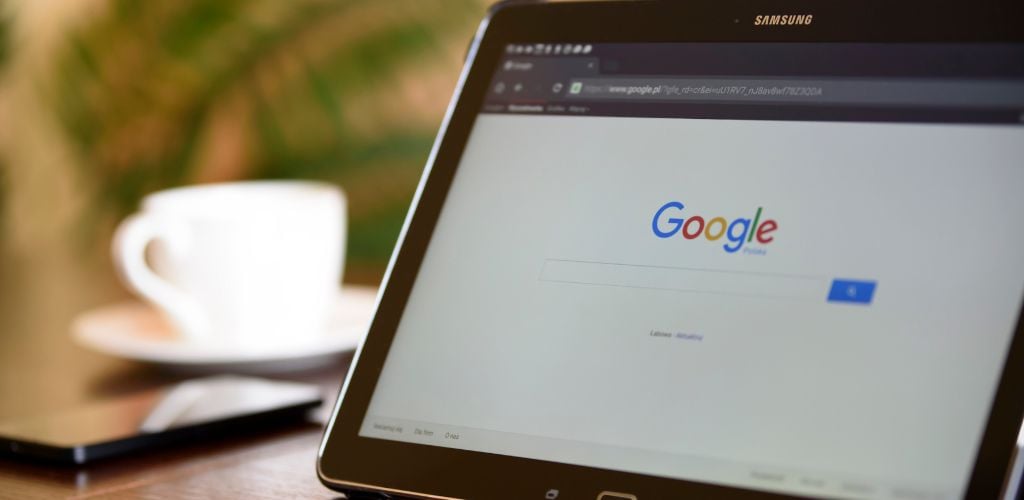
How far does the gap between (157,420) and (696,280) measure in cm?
33

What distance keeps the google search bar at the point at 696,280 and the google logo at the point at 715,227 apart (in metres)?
0.01

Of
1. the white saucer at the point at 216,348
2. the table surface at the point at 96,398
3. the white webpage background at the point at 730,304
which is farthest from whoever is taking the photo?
the white saucer at the point at 216,348

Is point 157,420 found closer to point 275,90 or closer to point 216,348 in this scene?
point 216,348

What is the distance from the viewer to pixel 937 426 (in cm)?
42

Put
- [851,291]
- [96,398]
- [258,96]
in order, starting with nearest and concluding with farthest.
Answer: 1. [851,291]
2. [96,398]
3. [258,96]

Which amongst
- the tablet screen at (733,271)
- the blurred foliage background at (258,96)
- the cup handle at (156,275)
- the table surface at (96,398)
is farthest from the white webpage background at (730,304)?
the blurred foliage background at (258,96)

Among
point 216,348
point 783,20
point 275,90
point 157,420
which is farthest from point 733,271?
point 275,90

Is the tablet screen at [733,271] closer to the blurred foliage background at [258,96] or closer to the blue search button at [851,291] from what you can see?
the blue search button at [851,291]

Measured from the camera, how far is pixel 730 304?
474 millimetres

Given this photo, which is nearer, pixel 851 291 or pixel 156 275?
pixel 851 291

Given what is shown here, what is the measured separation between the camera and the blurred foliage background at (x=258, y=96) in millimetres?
1719

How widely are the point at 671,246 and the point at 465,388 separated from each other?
0.35 feet

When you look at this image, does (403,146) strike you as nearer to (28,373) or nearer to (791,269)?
(28,373)

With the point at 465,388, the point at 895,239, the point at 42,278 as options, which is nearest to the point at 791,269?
the point at 895,239
